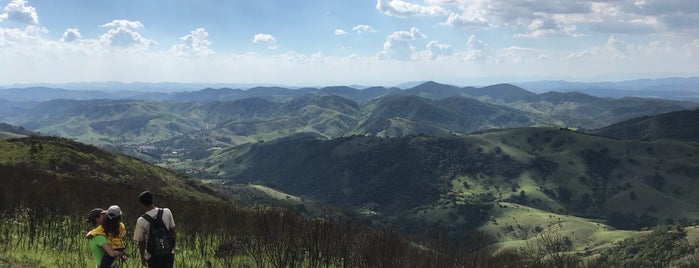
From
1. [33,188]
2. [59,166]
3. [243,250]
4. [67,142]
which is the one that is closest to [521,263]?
[243,250]

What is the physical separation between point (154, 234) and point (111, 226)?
4.56 feet

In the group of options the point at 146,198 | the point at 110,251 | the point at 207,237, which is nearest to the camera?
the point at 110,251

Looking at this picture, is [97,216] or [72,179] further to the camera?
[72,179]

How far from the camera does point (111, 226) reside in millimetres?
14227

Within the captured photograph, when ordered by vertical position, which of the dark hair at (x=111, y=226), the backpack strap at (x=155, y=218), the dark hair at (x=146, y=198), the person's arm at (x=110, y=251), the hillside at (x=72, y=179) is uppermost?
the dark hair at (x=146, y=198)

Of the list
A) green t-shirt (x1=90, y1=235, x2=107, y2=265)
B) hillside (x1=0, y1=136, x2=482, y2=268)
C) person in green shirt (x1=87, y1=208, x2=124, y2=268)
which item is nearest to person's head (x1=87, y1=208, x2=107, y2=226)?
person in green shirt (x1=87, y1=208, x2=124, y2=268)

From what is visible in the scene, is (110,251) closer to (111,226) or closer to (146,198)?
(111,226)

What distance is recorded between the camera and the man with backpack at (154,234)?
1416 cm

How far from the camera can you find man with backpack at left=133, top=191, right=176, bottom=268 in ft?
46.5

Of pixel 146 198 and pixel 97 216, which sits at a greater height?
pixel 146 198

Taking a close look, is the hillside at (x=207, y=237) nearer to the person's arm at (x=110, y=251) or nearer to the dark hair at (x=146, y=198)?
the person's arm at (x=110, y=251)

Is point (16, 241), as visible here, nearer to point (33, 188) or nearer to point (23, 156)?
point (33, 188)

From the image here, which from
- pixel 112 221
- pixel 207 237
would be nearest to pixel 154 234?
pixel 112 221

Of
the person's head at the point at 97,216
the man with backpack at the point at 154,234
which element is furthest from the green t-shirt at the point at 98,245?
the man with backpack at the point at 154,234
